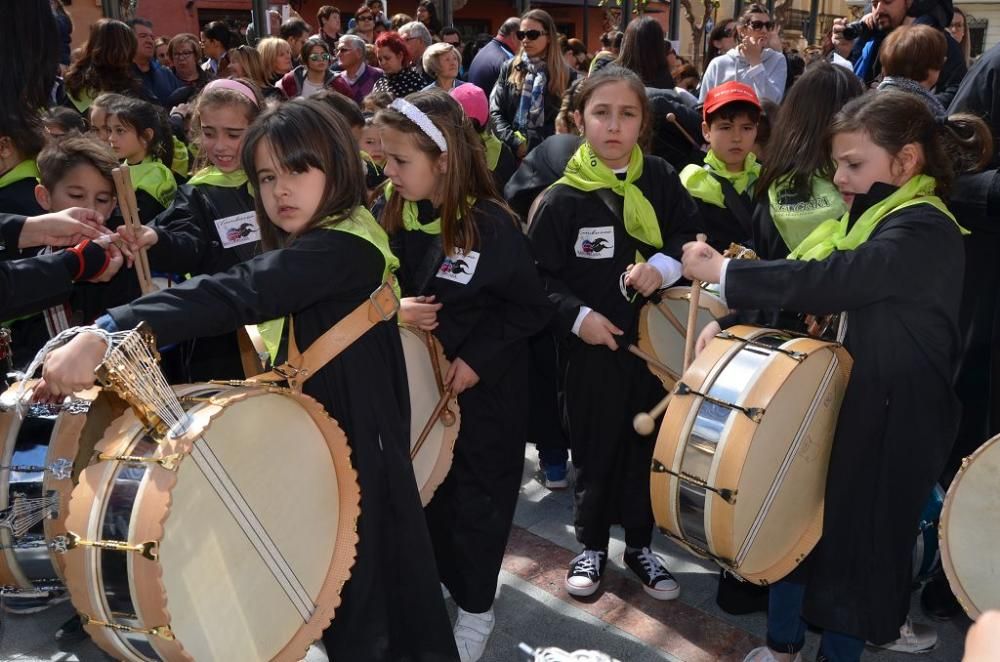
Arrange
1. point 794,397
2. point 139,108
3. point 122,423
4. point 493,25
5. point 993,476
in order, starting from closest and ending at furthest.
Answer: point 122,423, point 993,476, point 794,397, point 139,108, point 493,25

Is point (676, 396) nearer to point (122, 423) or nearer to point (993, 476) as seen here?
point (993, 476)

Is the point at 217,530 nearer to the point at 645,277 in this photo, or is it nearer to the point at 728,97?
the point at 645,277

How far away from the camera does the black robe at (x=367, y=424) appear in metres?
2.23

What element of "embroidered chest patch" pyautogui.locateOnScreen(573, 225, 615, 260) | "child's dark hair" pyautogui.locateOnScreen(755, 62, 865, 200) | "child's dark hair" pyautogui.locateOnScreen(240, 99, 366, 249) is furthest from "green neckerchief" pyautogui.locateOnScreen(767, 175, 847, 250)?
"child's dark hair" pyautogui.locateOnScreen(240, 99, 366, 249)

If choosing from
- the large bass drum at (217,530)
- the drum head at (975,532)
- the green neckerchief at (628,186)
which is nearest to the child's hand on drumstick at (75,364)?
the large bass drum at (217,530)

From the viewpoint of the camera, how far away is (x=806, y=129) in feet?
10.7

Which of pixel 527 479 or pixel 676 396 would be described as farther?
pixel 527 479

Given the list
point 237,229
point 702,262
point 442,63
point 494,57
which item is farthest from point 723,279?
point 494,57

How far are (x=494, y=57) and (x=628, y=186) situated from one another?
4.37 meters

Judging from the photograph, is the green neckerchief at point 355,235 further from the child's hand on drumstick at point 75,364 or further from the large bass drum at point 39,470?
the child's hand on drumstick at point 75,364

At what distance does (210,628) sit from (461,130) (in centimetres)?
179

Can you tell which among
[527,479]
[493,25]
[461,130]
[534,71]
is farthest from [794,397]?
[493,25]

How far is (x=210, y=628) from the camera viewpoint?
6.65 feet

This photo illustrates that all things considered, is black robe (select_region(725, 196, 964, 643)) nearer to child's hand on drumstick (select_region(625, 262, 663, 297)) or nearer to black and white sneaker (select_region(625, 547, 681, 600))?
child's hand on drumstick (select_region(625, 262, 663, 297))
